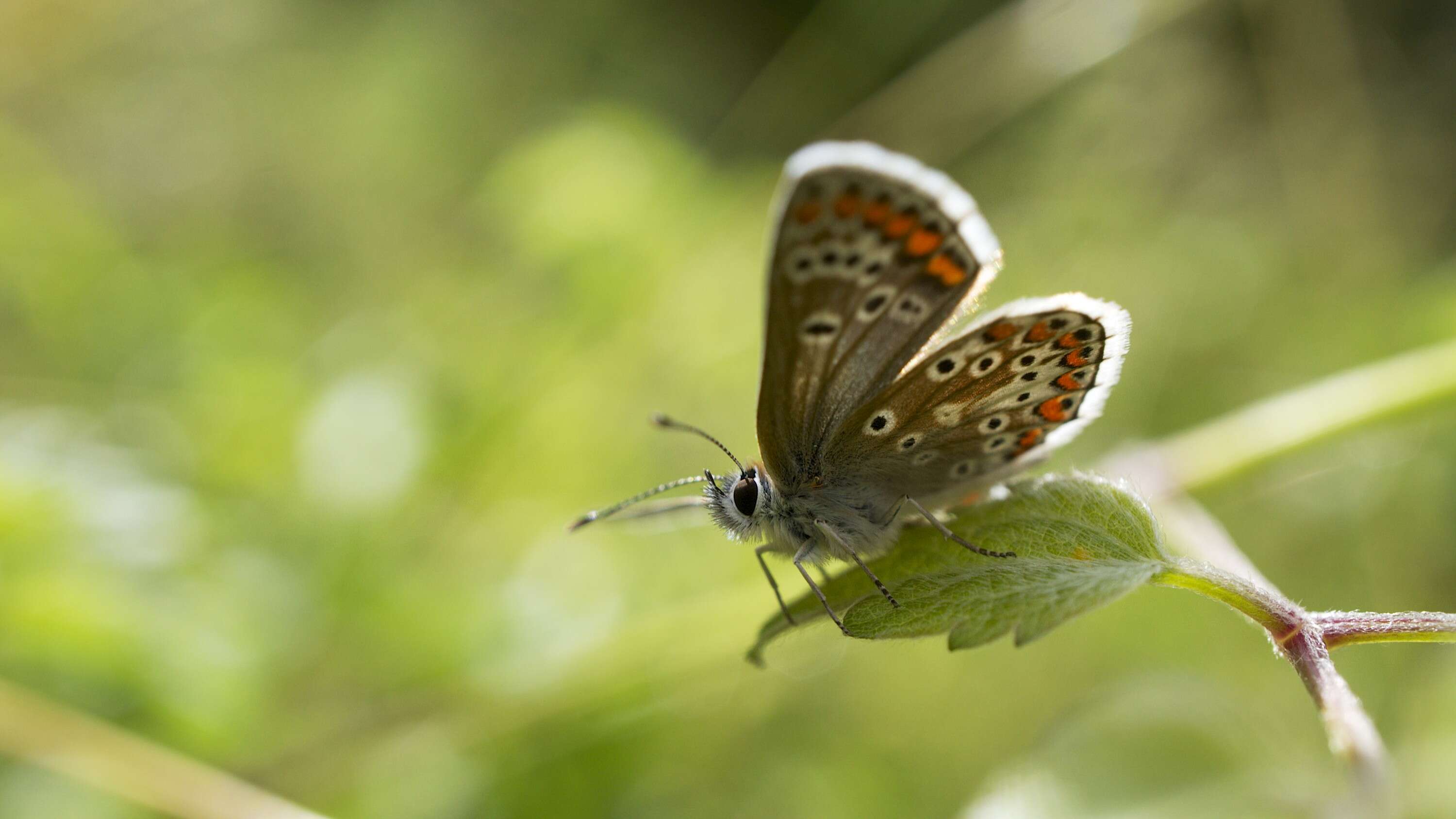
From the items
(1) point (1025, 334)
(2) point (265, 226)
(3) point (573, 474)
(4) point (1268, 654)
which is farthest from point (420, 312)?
(4) point (1268, 654)

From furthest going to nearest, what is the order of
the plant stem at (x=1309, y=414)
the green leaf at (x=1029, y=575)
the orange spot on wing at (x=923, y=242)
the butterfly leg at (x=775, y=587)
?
the plant stem at (x=1309, y=414) < the orange spot on wing at (x=923, y=242) < the butterfly leg at (x=775, y=587) < the green leaf at (x=1029, y=575)

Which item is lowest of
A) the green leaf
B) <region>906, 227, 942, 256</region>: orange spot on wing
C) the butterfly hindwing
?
the green leaf

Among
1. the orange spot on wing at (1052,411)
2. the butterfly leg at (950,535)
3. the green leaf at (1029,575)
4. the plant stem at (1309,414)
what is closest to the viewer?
the green leaf at (1029,575)

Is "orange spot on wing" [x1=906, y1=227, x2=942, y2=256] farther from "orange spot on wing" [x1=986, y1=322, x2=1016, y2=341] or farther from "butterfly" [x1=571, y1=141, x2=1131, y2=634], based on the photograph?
"orange spot on wing" [x1=986, y1=322, x2=1016, y2=341]

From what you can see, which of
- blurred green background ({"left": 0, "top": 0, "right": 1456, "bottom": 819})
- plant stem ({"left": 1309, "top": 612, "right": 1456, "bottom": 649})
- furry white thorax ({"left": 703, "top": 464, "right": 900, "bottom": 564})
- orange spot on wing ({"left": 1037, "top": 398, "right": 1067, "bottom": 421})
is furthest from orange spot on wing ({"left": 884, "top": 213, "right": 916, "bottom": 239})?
plant stem ({"left": 1309, "top": 612, "right": 1456, "bottom": 649})

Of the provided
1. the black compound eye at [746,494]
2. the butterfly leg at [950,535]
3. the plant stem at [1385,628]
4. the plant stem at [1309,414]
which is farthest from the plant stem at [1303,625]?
the plant stem at [1309,414]

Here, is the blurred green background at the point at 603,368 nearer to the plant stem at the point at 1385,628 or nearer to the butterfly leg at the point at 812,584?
the butterfly leg at the point at 812,584

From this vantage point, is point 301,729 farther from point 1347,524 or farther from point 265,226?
point 1347,524
